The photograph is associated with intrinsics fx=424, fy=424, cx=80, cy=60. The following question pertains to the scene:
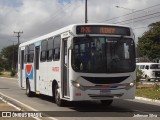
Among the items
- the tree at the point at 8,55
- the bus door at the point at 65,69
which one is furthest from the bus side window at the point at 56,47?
the tree at the point at 8,55

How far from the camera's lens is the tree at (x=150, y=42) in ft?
253

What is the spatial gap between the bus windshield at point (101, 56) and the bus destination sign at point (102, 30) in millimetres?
245

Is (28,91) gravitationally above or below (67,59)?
below

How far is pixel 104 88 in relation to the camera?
50.9ft

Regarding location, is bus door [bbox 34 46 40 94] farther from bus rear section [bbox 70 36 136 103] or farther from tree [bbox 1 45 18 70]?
tree [bbox 1 45 18 70]

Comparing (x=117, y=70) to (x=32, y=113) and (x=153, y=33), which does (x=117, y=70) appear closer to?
(x=32, y=113)

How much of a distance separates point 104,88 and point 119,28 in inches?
96.9

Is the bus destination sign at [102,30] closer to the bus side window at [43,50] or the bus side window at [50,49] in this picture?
the bus side window at [50,49]

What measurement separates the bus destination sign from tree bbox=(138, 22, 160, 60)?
6139 centimetres

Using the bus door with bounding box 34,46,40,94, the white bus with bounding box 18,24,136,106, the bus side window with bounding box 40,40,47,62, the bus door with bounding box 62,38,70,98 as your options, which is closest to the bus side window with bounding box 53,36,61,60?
the white bus with bounding box 18,24,136,106

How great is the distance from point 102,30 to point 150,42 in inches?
2508

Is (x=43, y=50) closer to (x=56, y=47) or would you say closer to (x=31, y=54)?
(x=56, y=47)

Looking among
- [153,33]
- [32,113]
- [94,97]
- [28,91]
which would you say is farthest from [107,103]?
[153,33]

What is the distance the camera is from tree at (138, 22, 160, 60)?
253 ft
